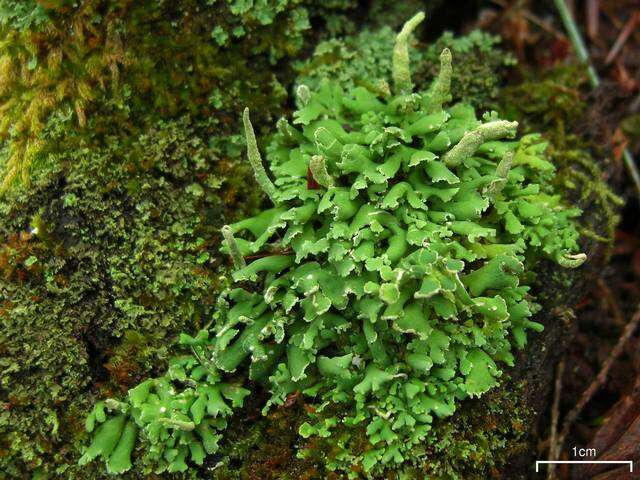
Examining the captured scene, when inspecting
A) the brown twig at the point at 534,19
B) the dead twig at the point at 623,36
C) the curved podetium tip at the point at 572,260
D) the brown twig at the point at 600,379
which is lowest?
the brown twig at the point at 600,379

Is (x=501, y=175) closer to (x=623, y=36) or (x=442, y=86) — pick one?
(x=442, y=86)

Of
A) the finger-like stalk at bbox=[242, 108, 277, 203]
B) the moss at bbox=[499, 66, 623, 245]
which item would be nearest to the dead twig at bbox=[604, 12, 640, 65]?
the moss at bbox=[499, 66, 623, 245]

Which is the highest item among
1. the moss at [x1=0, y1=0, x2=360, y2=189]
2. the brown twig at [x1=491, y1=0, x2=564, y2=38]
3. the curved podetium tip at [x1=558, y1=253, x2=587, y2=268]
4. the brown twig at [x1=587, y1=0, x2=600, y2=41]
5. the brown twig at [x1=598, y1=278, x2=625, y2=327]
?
the moss at [x1=0, y1=0, x2=360, y2=189]

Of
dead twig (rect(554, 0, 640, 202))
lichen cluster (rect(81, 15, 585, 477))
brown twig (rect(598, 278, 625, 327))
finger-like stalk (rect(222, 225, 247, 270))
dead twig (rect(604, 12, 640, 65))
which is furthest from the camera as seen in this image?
dead twig (rect(604, 12, 640, 65))

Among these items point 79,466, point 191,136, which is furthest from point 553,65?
point 79,466

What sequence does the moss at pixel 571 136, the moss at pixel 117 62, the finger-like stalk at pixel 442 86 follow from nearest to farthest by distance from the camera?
the finger-like stalk at pixel 442 86 → the moss at pixel 117 62 → the moss at pixel 571 136

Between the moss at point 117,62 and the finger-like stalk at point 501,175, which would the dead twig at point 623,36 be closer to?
the finger-like stalk at point 501,175

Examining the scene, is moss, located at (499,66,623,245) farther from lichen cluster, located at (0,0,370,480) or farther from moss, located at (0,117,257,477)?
moss, located at (0,117,257,477)

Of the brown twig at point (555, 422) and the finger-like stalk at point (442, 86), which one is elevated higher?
the finger-like stalk at point (442, 86)

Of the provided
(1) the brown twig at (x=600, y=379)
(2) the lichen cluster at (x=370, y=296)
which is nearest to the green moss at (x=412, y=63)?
(2) the lichen cluster at (x=370, y=296)
